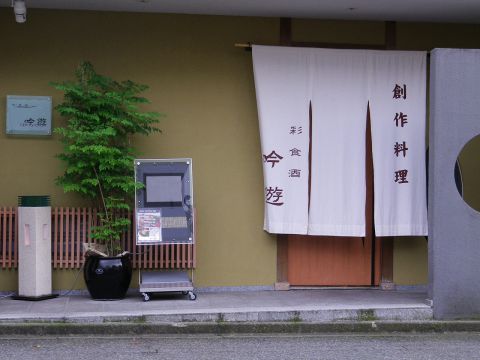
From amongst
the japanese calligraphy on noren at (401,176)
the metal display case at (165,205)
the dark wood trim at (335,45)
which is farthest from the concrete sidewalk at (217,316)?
the dark wood trim at (335,45)

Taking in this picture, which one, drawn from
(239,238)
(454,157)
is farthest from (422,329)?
(239,238)

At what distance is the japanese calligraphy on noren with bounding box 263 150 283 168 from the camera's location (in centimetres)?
1023

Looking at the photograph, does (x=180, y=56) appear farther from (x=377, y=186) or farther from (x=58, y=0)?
(x=377, y=186)

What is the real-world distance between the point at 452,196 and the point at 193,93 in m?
4.20

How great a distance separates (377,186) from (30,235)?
17.1ft

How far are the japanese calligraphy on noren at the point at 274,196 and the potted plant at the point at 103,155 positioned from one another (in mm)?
2012

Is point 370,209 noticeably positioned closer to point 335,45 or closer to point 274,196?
point 274,196

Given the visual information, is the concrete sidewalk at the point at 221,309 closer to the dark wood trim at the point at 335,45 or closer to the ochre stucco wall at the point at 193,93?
the ochre stucco wall at the point at 193,93

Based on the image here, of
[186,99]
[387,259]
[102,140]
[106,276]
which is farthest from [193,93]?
[387,259]

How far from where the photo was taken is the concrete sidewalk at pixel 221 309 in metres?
8.71

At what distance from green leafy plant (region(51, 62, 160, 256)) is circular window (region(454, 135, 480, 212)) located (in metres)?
5.09

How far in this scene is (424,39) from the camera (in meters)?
10.9

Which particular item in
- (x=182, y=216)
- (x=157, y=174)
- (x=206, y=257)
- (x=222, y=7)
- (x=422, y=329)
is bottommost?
(x=422, y=329)

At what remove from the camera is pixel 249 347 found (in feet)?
26.7
